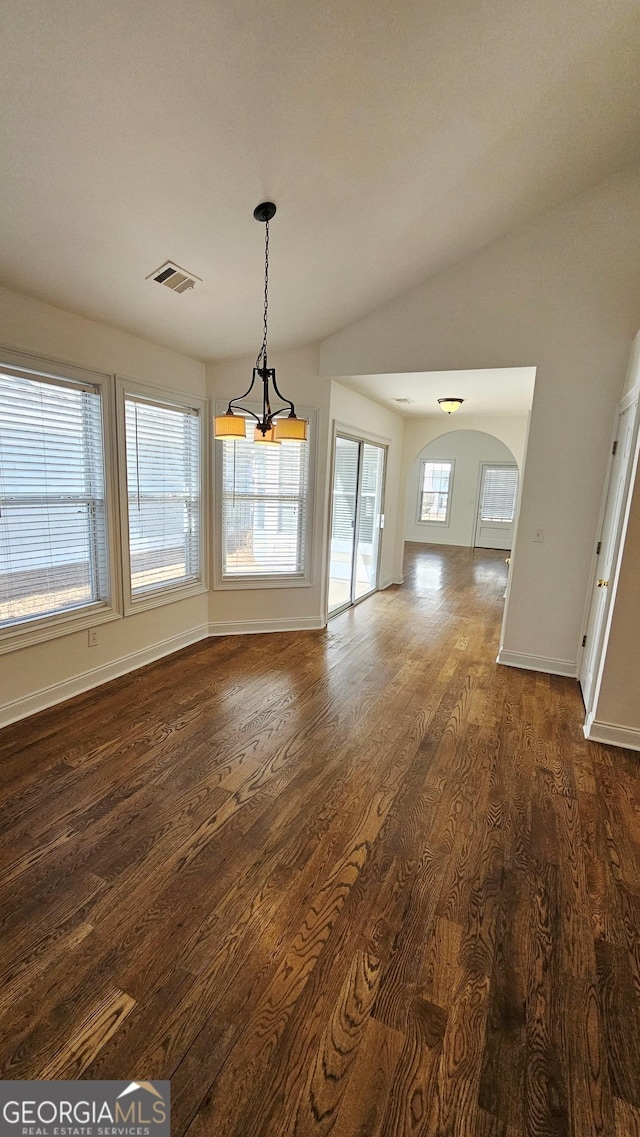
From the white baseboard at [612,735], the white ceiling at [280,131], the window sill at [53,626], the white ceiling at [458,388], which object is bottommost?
the white baseboard at [612,735]

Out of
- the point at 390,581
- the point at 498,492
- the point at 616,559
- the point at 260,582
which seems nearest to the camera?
the point at 616,559

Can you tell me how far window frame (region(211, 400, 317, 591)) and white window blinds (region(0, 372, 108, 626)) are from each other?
1171 mm

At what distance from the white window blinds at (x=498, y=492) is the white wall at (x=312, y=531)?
26.5ft

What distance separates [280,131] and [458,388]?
2892 mm

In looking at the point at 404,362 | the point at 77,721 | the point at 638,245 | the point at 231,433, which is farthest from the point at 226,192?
the point at 77,721

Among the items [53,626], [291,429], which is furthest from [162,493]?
[291,429]

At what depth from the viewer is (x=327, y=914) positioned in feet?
5.67

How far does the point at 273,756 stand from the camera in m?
2.70

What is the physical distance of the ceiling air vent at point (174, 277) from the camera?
281 cm

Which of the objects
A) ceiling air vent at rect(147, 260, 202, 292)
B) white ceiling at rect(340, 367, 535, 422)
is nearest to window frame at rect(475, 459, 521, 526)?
white ceiling at rect(340, 367, 535, 422)

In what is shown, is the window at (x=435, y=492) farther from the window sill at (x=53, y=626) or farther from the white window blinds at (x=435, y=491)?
the window sill at (x=53, y=626)

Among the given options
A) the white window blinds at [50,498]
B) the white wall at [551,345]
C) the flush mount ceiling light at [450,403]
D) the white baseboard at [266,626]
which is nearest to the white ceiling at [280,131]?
the white wall at [551,345]

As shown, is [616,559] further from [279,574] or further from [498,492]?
[498,492]

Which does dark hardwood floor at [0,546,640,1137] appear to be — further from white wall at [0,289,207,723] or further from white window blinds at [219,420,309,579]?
white window blinds at [219,420,309,579]
